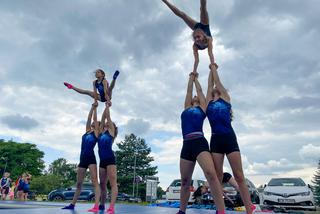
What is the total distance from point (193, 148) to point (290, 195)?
34.5 feet

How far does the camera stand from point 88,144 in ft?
23.7

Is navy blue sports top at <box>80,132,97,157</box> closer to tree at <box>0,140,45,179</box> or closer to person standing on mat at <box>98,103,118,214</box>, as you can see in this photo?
person standing on mat at <box>98,103,118,214</box>

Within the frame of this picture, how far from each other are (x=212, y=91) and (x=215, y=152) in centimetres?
101

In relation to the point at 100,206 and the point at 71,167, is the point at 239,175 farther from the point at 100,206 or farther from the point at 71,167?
the point at 71,167

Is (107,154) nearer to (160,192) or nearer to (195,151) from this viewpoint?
(195,151)

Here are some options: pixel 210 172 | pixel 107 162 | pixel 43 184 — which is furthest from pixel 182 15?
pixel 43 184

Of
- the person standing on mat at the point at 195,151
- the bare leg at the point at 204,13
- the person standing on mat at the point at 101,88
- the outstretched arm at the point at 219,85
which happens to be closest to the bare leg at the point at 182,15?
the bare leg at the point at 204,13

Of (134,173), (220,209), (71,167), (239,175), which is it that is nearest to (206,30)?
(239,175)

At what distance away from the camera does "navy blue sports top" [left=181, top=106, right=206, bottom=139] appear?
14.6 ft

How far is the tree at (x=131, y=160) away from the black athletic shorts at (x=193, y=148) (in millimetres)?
60534

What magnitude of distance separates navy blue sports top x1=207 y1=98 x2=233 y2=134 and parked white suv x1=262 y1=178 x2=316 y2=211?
1003cm

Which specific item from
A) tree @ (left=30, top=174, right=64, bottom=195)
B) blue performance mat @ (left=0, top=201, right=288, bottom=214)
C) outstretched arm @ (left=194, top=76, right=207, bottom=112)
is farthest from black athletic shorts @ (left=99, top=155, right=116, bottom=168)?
tree @ (left=30, top=174, right=64, bottom=195)

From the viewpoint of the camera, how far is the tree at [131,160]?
64250mm

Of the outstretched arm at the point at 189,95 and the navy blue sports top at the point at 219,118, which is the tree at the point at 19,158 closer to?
the outstretched arm at the point at 189,95
